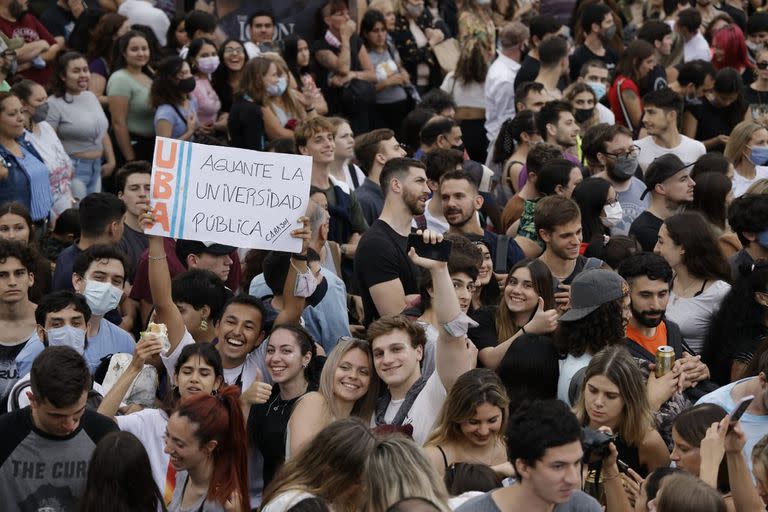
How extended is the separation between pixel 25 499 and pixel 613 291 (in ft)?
10.0

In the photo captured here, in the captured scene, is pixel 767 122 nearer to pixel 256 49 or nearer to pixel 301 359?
pixel 256 49

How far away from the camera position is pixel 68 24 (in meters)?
13.5

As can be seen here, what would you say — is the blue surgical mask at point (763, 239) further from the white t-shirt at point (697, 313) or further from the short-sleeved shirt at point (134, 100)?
the short-sleeved shirt at point (134, 100)

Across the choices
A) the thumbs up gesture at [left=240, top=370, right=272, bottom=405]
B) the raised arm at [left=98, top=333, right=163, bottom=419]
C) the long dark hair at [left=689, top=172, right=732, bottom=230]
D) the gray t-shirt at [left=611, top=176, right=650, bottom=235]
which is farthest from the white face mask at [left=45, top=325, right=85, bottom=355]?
the long dark hair at [left=689, top=172, right=732, bottom=230]

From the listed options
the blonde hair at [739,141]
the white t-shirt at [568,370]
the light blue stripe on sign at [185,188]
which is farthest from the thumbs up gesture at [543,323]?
the blonde hair at [739,141]

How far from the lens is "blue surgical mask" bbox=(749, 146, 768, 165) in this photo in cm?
1065

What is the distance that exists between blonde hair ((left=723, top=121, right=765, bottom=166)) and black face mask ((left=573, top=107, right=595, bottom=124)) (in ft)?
4.79

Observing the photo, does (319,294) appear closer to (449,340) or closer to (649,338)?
(449,340)

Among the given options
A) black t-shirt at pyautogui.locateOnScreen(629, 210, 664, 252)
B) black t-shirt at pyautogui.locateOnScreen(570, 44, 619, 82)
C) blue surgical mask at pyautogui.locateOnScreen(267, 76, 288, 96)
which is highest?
black t-shirt at pyautogui.locateOnScreen(629, 210, 664, 252)

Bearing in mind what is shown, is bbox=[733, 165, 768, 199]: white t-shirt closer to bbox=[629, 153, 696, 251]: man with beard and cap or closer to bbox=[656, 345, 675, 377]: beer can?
bbox=[629, 153, 696, 251]: man with beard and cap

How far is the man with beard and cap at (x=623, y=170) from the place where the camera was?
10.0 meters

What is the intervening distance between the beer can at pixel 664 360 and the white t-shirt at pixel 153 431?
8.01 feet

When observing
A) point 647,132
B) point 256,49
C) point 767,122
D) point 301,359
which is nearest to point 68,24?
point 256,49

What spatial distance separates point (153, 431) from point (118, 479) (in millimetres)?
1245
